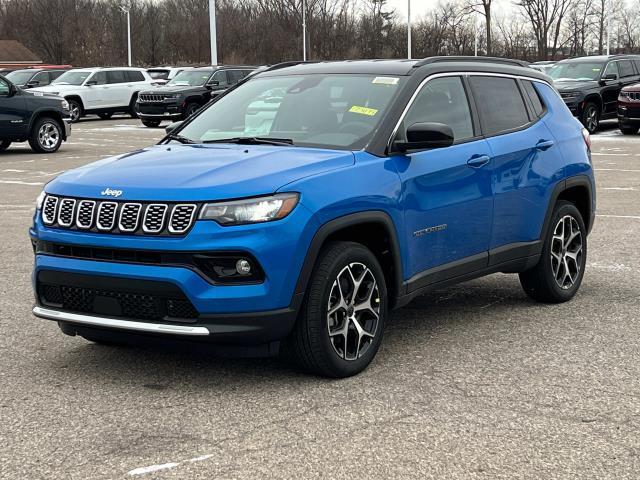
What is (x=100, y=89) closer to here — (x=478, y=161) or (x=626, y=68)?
(x=626, y=68)

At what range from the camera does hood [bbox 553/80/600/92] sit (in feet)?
80.4

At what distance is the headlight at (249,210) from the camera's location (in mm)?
4668

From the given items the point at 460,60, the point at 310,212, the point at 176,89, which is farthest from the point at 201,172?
the point at 176,89

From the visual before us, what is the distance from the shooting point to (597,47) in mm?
99438

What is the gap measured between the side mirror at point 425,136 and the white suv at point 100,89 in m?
28.8

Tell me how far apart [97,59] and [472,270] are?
81.9 meters

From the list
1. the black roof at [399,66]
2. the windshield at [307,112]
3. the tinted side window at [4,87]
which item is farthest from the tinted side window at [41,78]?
the windshield at [307,112]

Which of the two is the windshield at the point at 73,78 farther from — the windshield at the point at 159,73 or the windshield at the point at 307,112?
the windshield at the point at 307,112

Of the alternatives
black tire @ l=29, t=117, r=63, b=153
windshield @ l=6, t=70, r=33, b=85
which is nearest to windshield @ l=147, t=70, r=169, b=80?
windshield @ l=6, t=70, r=33, b=85

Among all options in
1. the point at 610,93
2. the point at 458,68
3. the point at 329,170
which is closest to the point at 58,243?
the point at 329,170

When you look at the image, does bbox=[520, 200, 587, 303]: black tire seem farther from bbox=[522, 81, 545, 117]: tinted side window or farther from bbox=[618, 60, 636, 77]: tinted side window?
bbox=[618, 60, 636, 77]: tinted side window

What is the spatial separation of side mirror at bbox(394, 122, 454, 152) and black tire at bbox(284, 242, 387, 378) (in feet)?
2.19

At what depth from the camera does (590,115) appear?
24.9m

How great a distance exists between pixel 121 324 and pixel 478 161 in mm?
2477
